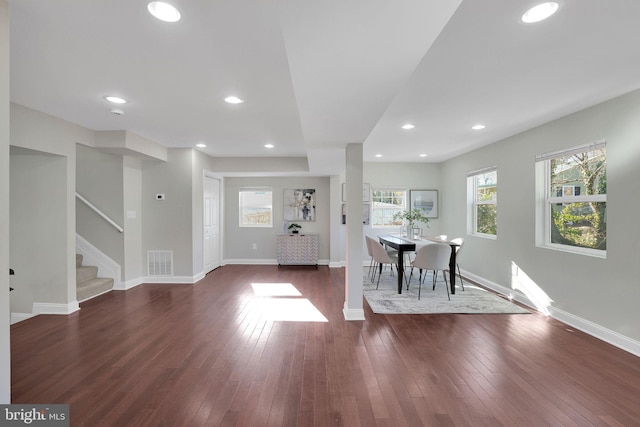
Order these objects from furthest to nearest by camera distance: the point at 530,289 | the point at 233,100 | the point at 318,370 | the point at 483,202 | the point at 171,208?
the point at 483,202, the point at 171,208, the point at 530,289, the point at 233,100, the point at 318,370

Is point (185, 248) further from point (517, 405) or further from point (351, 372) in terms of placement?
point (517, 405)

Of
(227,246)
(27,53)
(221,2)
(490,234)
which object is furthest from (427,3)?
(227,246)

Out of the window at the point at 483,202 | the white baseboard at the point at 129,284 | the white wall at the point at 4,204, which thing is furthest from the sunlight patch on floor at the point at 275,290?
the window at the point at 483,202

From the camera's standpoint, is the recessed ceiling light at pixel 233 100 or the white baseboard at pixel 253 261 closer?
the recessed ceiling light at pixel 233 100

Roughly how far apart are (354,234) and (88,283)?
3.96 m

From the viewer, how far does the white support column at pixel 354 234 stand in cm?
351

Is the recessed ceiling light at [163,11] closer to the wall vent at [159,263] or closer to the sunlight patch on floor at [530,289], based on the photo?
the wall vent at [159,263]

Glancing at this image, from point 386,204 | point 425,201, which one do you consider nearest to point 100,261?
point 386,204

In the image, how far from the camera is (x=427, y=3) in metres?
1.12

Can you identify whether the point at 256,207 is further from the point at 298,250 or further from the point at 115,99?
the point at 115,99

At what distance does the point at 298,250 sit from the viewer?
659 centimetres

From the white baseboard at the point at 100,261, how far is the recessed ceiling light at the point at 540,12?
18.5 feet

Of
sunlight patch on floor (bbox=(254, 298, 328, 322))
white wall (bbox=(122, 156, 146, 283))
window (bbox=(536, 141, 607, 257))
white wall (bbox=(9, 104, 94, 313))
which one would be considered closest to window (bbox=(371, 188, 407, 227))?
window (bbox=(536, 141, 607, 257))

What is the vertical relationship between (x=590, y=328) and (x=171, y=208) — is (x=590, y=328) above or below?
below
